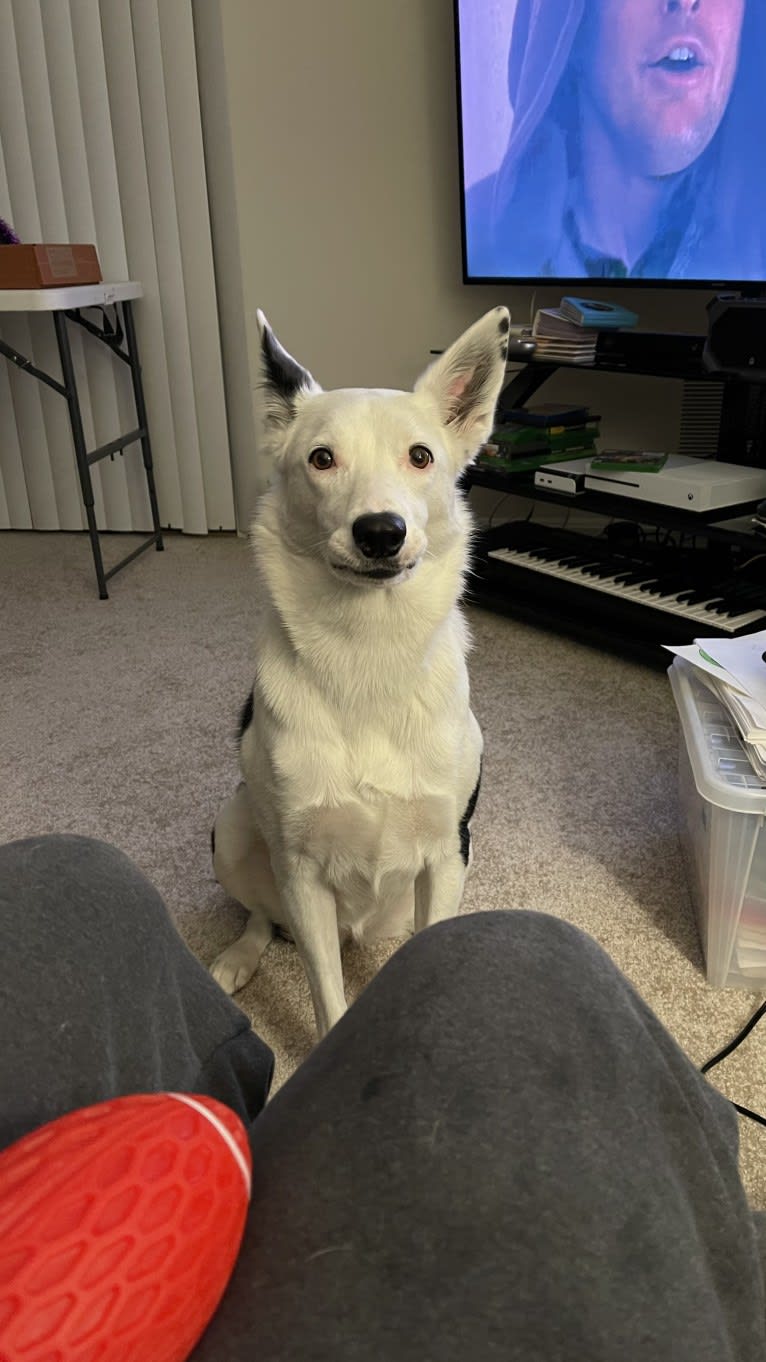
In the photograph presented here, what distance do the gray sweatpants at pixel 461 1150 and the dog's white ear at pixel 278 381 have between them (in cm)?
76

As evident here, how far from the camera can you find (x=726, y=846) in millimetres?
1238

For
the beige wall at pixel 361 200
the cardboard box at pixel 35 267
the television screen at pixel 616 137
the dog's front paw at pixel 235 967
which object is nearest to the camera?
the dog's front paw at pixel 235 967

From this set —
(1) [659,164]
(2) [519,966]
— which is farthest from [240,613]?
(2) [519,966]

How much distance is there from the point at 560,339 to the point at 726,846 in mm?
1737

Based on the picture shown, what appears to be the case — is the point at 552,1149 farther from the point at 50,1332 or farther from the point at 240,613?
the point at 240,613

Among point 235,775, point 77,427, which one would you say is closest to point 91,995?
point 235,775

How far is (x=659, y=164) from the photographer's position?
226 cm

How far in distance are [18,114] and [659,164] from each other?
89.0 inches

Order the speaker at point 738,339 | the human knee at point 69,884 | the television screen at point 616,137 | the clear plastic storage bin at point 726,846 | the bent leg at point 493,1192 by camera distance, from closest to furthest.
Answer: the bent leg at point 493,1192 < the human knee at point 69,884 < the clear plastic storage bin at point 726,846 < the speaker at point 738,339 < the television screen at point 616,137

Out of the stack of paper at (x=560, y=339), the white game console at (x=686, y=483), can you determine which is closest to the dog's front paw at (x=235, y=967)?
the white game console at (x=686, y=483)

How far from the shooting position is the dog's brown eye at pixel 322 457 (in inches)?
41.3

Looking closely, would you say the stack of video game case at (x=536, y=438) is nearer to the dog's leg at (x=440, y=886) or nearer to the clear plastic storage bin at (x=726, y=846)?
the clear plastic storage bin at (x=726, y=846)

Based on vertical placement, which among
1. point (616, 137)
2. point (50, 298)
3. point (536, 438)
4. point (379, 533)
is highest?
point (616, 137)

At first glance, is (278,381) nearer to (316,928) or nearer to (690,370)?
(316,928)
